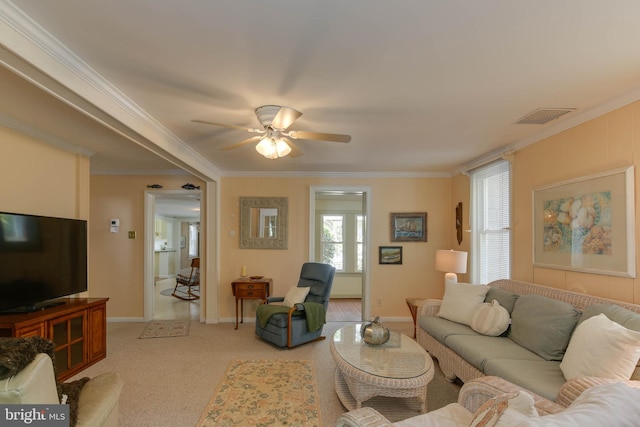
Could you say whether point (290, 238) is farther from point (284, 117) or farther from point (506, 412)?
point (506, 412)

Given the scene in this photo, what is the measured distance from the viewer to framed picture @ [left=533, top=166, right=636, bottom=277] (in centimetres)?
238

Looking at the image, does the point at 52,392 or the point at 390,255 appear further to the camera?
the point at 390,255

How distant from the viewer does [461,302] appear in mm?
3479

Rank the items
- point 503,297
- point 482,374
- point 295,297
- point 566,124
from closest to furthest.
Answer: point 482,374 < point 566,124 < point 503,297 < point 295,297

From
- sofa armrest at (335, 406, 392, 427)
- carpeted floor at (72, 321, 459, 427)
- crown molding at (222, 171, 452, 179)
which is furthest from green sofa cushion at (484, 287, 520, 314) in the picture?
crown molding at (222, 171, 452, 179)

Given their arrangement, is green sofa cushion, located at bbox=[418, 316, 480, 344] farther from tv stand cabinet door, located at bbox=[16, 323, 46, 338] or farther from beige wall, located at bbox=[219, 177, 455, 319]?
tv stand cabinet door, located at bbox=[16, 323, 46, 338]

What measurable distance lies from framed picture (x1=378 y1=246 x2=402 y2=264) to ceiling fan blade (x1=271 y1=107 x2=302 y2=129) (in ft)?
10.8

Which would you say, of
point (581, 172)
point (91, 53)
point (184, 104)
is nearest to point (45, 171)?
point (184, 104)

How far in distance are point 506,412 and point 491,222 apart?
3.38 m

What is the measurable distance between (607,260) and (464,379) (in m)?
1.40

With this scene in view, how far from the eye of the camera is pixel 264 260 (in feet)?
17.6

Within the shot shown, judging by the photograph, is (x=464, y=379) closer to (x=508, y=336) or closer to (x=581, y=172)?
(x=508, y=336)

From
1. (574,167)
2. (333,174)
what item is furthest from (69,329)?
(574,167)

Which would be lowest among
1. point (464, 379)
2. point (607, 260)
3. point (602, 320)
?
point (464, 379)
